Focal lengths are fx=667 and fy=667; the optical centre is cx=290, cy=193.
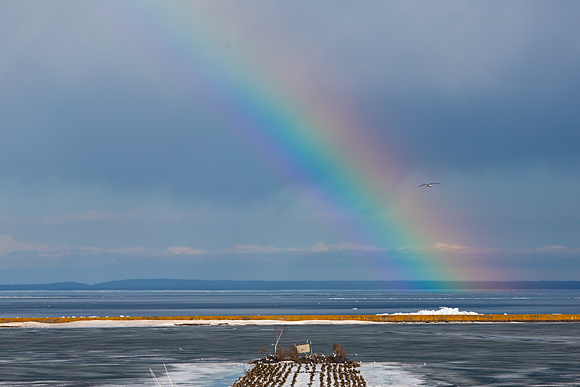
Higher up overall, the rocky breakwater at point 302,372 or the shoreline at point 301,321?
the shoreline at point 301,321

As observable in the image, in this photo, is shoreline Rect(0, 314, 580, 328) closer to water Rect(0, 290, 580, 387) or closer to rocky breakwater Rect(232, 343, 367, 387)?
water Rect(0, 290, 580, 387)

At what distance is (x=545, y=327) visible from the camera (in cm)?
7206

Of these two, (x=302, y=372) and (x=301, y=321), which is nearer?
(x=302, y=372)

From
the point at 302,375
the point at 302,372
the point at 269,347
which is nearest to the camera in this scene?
the point at 302,375

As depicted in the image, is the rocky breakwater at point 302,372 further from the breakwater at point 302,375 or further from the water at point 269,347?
the water at point 269,347

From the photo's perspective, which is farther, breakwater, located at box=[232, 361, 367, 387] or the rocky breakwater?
the rocky breakwater

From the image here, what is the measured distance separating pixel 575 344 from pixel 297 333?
25.7 metres

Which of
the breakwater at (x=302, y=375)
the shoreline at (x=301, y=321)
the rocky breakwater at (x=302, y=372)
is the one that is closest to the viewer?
the breakwater at (x=302, y=375)

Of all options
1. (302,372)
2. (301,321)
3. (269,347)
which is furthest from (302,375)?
(301,321)

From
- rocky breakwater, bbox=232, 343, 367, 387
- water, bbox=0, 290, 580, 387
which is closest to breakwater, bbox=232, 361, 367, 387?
rocky breakwater, bbox=232, 343, 367, 387

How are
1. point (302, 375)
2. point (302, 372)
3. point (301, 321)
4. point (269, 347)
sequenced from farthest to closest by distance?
point (301, 321) < point (269, 347) < point (302, 372) < point (302, 375)

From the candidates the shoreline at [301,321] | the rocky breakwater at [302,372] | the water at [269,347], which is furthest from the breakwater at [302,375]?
the shoreline at [301,321]

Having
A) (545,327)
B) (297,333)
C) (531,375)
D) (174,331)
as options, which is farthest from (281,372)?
(545,327)

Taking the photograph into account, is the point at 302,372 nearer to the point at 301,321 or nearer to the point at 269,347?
the point at 269,347
